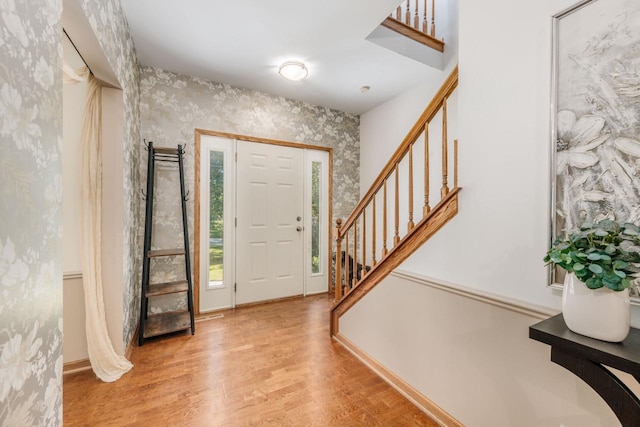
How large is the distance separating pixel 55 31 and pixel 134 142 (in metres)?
1.75

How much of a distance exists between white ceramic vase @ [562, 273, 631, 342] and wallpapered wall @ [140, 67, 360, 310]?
10.1 feet

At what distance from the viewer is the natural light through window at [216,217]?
320 cm

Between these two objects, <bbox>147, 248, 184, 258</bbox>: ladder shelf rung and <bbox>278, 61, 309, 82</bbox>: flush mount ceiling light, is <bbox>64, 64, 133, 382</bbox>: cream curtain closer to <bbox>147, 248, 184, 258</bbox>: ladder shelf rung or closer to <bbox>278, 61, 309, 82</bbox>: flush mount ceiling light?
<bbox>147, 248, 184, 258</bbox>: ladder shelf rung

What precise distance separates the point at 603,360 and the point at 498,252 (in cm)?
63

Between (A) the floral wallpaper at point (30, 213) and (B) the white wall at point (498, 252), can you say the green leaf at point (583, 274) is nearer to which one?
(B) the white wall at point (498, 252)

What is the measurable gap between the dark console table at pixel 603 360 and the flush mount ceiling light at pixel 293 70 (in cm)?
271

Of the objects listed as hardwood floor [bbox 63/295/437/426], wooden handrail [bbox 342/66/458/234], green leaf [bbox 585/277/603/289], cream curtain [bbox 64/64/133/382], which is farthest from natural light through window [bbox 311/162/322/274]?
green leaf [bbox 585/277/603/289]

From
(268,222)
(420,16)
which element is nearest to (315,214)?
(268,222)

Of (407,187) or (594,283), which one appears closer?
(594,283)

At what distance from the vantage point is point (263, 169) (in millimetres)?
3473

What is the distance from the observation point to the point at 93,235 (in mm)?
1928

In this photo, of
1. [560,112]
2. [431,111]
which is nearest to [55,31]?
[431,111]

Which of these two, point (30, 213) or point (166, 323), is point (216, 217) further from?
point (30, 213)

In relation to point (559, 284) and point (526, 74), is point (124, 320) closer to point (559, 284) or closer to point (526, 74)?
point (559, 284)
